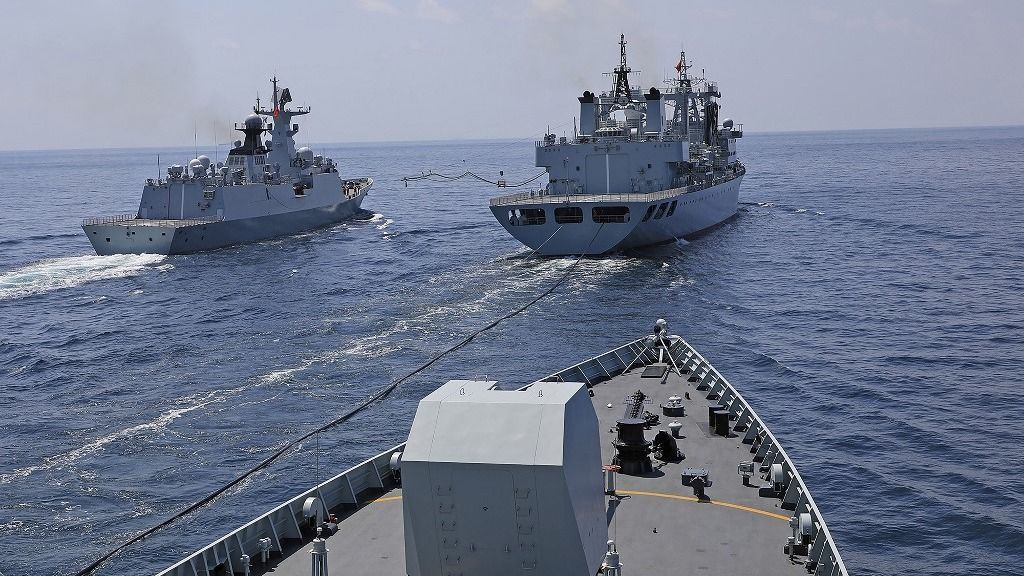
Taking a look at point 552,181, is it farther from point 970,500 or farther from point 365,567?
point 365,567

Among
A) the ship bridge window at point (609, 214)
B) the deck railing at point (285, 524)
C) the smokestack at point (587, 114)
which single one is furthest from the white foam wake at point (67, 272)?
the deck railing at point (285, 524)

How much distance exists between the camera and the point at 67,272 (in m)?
69.4

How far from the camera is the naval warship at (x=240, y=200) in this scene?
248 ft

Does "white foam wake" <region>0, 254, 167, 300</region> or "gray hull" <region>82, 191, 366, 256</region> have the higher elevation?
"gray hull" <region>82, 191, 366, 256</region>

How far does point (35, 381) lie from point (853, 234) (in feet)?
203

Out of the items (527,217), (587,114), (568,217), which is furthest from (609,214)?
(587,114)

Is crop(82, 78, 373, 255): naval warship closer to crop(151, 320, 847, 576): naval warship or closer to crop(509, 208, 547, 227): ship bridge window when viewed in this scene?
crop(509, 208, 547, 227): ship bridge window

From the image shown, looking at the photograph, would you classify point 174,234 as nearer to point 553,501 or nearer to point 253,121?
point 253,121

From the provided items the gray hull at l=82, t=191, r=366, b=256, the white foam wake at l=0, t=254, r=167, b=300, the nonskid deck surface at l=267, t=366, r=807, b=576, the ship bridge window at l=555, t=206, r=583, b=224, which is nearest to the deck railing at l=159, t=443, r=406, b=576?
the nonskid deck surface at l=267, t=366, r=807, b=576

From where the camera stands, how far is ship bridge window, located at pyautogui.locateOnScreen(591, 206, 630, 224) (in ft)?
219

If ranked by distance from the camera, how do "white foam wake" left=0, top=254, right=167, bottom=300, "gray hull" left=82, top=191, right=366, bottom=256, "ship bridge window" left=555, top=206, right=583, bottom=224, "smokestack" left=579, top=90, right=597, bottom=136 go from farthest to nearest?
"smokestack" left=579, top=90, right=597, bottom=136 < "gray hull" left=82, top=191, right=366, bottom=256 < "ship bridge window" left=555, top=206, right=583, bottom=224 < "white foam wake" left=0, top=254, right=167, bottom=300

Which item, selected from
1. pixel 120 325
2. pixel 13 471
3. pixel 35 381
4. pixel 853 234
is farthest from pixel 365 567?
pixel 853 234

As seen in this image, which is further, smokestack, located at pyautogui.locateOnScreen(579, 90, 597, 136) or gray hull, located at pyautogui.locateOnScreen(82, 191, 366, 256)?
smokestack, located at pyautogui.locateOnScreen(579, 90, 597, 136)

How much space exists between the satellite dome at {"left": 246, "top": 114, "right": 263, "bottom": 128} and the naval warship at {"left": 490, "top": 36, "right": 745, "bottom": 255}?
3276 centimetres
